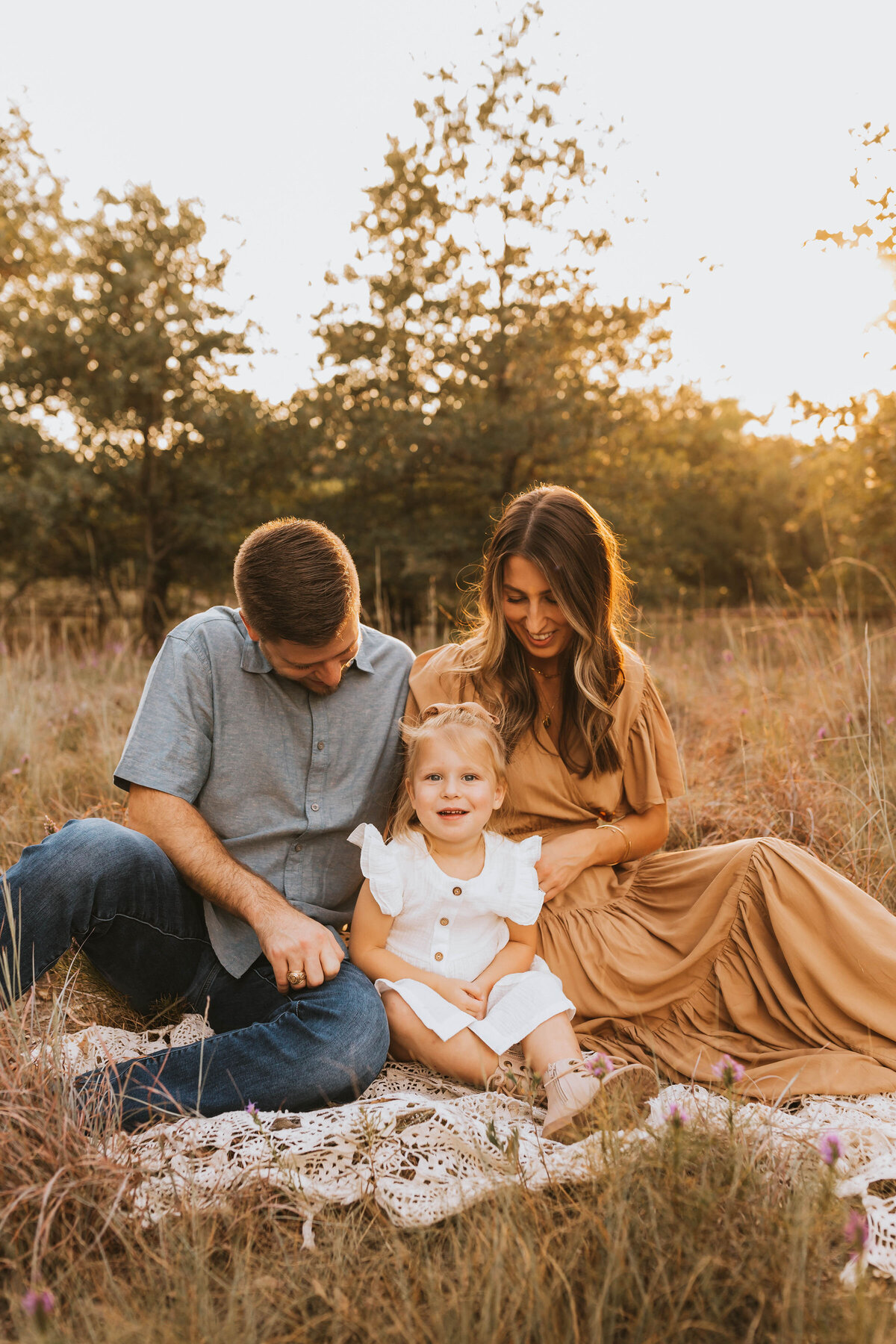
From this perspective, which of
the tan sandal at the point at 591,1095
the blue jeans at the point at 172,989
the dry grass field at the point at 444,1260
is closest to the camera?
the dry grass field at the point at 444,1260

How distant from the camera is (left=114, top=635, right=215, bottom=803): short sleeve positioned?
2.36 m

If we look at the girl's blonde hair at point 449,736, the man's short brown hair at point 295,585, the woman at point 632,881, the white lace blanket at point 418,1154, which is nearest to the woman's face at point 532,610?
the woman at point 632,881

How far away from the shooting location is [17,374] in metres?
11.9

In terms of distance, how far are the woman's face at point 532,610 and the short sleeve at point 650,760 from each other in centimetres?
34

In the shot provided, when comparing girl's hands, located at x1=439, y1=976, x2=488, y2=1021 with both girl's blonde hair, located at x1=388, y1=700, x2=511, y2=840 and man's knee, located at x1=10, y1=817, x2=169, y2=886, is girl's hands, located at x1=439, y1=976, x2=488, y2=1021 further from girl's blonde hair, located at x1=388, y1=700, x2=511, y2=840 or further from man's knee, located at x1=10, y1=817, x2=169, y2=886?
man's knee, located at x1=10, y1=817, x2=169, y2=886

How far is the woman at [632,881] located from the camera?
229 centimetres

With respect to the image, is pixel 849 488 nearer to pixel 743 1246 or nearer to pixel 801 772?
pixel 801 772

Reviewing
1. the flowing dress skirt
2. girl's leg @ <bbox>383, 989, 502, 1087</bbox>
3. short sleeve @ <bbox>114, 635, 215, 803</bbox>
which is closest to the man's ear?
short sleeve @ <bbox>114, 635, 215, 803</bbox>

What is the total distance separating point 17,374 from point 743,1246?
13182 millimetres

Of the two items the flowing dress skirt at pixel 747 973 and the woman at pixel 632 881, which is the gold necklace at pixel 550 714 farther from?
the flowing dress skirt at pixel 747 973

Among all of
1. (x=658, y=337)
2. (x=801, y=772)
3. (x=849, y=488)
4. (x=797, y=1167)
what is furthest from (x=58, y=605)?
(x=797, y=1167)

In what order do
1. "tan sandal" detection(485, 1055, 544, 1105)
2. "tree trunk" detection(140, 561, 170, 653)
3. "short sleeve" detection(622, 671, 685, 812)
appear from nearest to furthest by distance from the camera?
"tan sandal" detection(485, 1055, 544, 1105) → "short sleeve" detection(622, 671, 685, 812) → "tree trunk" detection(140, 561, 170, 653)

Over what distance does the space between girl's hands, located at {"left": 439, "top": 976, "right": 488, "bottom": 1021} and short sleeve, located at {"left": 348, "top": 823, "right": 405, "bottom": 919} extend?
235mm

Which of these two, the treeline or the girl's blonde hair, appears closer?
the girl's blonde hair
